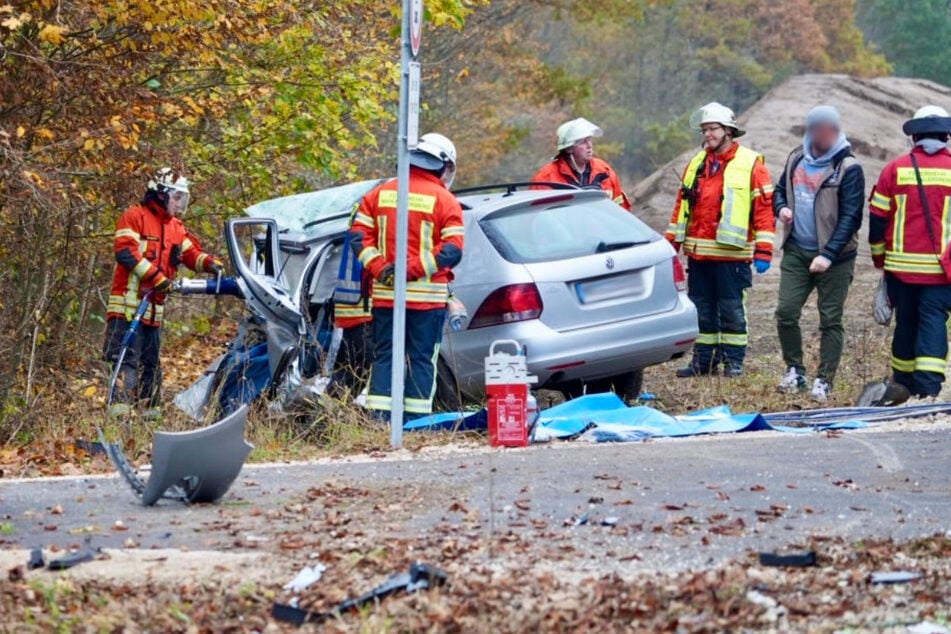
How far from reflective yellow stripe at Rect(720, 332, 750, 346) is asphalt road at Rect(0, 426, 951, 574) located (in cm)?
326

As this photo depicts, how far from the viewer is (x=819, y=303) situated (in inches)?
442

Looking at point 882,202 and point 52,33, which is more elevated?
point 52,33

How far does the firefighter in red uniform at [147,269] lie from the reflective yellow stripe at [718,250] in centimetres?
351

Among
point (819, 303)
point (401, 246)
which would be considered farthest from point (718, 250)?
point (401, 246)

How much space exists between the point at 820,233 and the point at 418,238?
302 cm

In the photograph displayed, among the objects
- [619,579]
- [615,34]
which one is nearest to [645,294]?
[619,579]

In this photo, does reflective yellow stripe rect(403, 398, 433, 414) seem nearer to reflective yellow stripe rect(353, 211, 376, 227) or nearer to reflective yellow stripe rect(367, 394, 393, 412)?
reflective yellow stripe rect(367, 394, 393, 412)

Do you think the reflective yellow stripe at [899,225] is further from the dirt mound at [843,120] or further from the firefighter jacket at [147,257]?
the dirt mound at [843,120]

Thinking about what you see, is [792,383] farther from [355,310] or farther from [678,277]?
Answer: [355,310]

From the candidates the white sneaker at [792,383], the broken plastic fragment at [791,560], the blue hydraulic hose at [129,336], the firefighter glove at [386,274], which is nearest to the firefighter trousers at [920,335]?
the white sneaker at [792,383]

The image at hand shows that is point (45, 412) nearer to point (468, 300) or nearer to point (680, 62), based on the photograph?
point (468, 300)

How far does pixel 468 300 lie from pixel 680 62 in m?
43.7

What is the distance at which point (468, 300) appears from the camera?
9.90 m

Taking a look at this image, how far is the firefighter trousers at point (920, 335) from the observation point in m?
10.3
